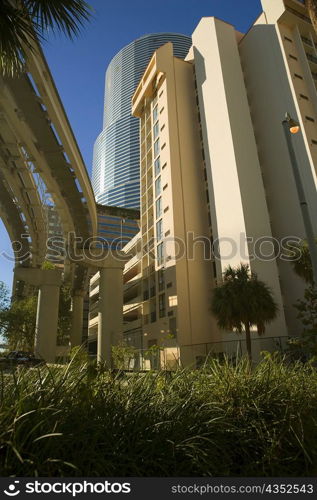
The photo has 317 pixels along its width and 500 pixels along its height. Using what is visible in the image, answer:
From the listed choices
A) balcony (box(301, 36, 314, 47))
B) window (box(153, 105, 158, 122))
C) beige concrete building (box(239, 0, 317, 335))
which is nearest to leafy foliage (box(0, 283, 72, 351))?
window (box(153, 105, 158, 122))

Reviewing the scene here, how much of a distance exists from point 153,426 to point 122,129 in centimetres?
18596

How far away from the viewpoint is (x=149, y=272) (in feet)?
152

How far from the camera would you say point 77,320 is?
50969mm

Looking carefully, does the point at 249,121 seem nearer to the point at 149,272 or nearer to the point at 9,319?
the point at 149,272

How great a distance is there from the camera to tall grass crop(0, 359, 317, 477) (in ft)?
10.5

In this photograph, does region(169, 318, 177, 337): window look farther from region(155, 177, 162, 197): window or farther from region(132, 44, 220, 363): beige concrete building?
region(155, 177, 162, 197): window

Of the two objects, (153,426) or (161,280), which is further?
(161,280)

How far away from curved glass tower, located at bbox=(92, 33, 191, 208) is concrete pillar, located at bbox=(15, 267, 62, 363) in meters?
129

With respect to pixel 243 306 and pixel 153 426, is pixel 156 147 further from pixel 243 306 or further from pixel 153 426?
pixel 153 426

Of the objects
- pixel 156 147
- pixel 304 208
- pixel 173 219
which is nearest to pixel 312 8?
pixel 304 208

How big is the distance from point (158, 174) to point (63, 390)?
1799 inches

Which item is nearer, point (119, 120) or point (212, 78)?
point (212, 78)

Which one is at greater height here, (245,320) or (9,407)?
(245,320)

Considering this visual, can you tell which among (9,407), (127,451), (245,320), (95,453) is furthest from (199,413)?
(245,320)
